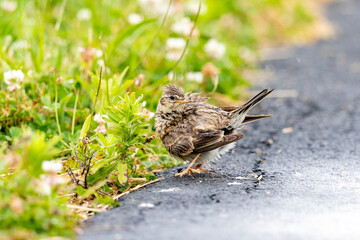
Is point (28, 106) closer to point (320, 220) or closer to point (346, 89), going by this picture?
point (320, 220)

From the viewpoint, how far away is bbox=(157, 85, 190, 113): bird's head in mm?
4172

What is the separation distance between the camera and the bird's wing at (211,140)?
3.96 meters

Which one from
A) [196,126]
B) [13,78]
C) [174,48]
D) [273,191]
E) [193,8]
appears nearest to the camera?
[273,191]

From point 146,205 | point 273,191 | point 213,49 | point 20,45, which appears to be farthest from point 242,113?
point 20,45

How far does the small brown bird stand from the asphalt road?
0.65 feet

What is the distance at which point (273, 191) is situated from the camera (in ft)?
12.1

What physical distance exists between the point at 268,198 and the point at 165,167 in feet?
3.85

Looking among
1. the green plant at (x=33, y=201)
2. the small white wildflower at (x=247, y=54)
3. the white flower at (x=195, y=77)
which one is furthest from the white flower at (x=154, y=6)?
the green plant at (x=33, y=201)

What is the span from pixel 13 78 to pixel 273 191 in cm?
222

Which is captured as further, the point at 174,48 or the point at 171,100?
the point at 174,48

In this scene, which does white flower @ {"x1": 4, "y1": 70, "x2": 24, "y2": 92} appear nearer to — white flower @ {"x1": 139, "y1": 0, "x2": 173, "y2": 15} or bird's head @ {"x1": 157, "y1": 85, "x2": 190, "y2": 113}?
bird's head @ {"x1": 157, "y1": 85, "x2": 190, "y2": 113}

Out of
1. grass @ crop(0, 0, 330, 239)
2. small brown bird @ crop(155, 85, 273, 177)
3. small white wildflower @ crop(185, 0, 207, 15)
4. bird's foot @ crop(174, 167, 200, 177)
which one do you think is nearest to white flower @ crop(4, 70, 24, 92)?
grass @ crop(0, 0, 330, 239)

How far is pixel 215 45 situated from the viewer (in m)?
6.50

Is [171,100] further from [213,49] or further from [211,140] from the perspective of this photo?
[213,49]
